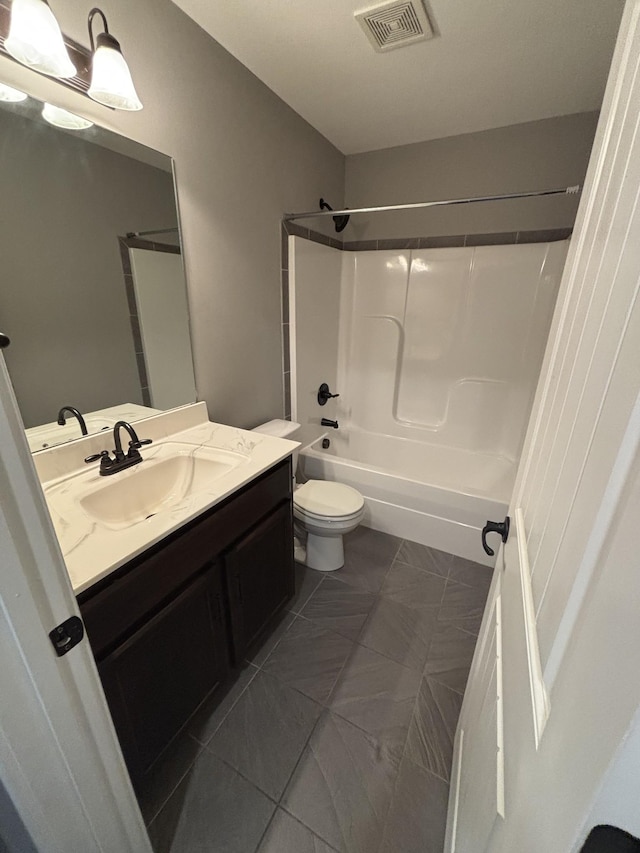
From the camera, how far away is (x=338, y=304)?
2.69m

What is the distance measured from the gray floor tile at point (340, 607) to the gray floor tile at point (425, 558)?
0.37 meters

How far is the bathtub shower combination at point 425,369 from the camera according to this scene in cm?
213

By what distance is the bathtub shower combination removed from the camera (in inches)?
83.8

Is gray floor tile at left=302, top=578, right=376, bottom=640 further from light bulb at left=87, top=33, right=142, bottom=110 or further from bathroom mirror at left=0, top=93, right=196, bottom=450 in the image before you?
light bulb at left=87, top=33, right=142, bottom=110

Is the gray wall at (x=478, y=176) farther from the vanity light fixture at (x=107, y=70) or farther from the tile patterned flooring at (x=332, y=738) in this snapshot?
the tile patterned flooring at (x=332, y=738)

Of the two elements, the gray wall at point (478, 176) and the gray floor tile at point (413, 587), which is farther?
the gray wall at point (478, 176)

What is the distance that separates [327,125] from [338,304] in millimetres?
1044

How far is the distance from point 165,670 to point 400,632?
1.06m

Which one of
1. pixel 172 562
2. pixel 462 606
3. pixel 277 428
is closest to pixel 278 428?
pixel 277 428

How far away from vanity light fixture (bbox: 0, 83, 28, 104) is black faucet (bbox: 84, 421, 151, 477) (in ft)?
3.07

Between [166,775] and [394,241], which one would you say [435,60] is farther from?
[166,775]

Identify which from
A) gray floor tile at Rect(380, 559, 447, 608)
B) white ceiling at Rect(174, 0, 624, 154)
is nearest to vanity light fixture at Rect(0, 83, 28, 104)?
white ceiling at Rect(174, 0, 624, 154)

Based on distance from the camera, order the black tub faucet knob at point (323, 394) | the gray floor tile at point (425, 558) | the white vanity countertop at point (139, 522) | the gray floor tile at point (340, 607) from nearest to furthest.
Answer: the white vanity countertop at point (139, 522) < the gray floor tile at point (340, 607) < the gray floor tile at point (425, 558) < the black tub faucet knob at point (323, 394)

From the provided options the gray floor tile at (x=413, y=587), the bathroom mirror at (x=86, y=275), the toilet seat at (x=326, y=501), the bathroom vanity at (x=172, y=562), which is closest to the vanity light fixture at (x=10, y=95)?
the bathroom mirror at (x=86, y=275)
